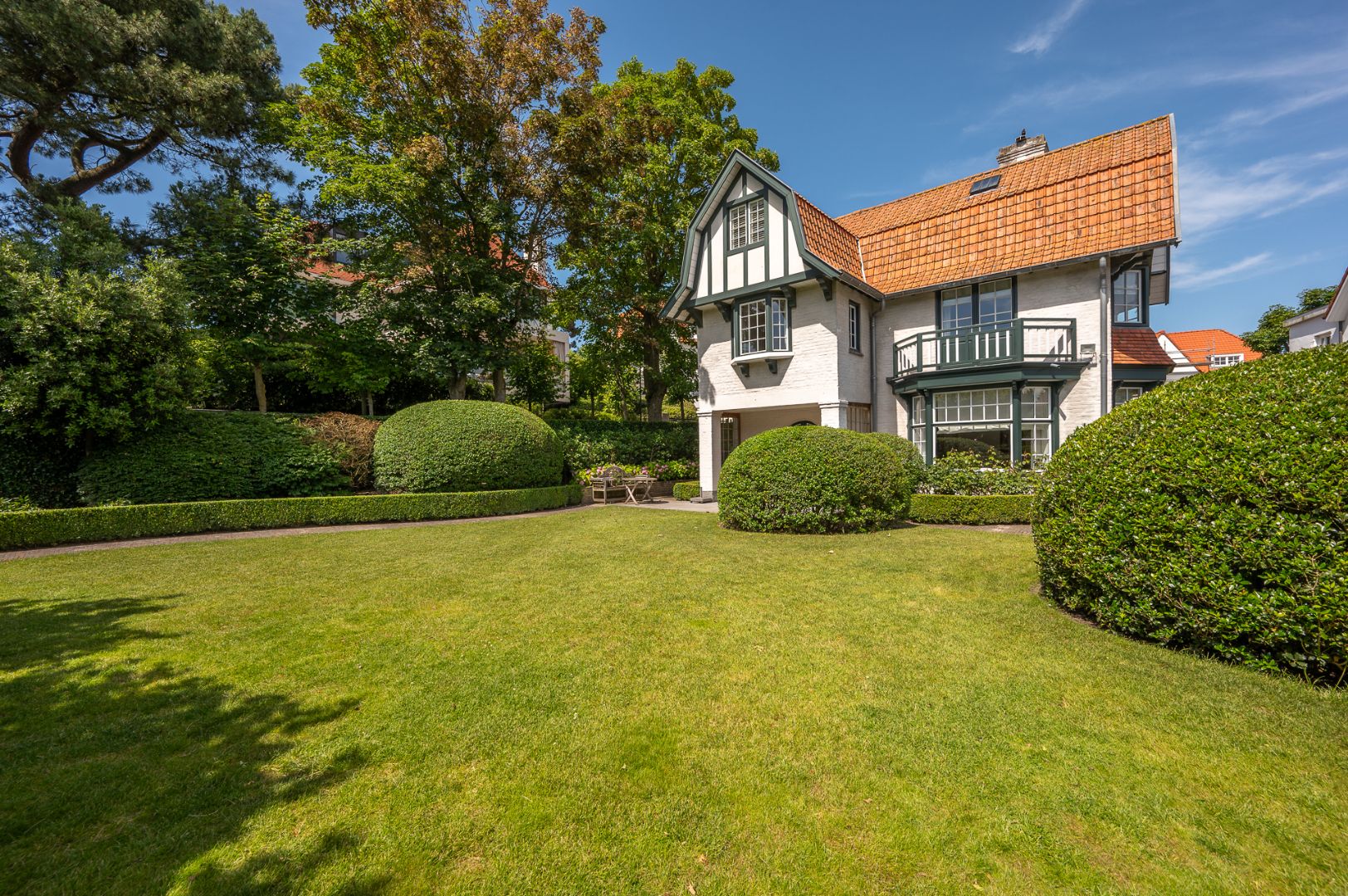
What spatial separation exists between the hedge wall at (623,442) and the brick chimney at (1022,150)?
14020 millimetres

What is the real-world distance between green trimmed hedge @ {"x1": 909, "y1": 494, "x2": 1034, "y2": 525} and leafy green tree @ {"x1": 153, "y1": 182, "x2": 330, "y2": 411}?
18.4 m

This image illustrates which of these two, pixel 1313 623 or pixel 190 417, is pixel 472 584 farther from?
pixel 190 417

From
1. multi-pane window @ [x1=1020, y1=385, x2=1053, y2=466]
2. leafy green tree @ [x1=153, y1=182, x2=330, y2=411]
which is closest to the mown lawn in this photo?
multi-pane window @ [x1=1020, y1=385, x2=1053, y2=466]

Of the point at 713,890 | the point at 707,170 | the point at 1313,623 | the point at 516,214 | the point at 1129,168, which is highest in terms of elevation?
the point at 707,170

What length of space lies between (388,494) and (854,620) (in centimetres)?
1183

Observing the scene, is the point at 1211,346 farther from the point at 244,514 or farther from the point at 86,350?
the point at 86,350

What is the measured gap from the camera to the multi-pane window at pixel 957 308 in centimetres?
1359

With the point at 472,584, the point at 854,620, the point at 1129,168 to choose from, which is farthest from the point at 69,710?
the point at 1129,168

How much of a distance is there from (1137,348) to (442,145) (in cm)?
2075

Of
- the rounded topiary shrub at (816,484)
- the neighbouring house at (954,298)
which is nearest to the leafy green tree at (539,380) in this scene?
the neighbouring house at (954,298)

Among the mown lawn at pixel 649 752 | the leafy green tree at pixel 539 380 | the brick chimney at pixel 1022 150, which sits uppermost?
the brick chimney at pixel 1022 150

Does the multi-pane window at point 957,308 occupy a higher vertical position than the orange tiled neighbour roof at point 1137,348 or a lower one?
higher

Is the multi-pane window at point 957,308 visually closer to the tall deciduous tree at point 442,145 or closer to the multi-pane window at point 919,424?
the multi-pane window at point 919,424

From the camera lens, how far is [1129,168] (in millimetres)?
11953
